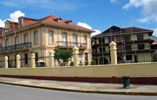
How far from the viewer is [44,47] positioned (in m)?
26.8

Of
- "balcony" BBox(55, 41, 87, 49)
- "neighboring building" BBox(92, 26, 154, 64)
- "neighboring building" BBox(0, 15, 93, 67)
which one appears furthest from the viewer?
"neighboring building" BBox(92, 26, 154, 64)

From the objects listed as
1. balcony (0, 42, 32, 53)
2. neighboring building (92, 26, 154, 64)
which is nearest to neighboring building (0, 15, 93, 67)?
balcony (0, 42, 32, 53)

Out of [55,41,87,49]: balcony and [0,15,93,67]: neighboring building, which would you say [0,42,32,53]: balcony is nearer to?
[0,15,93,67]: neighboring building

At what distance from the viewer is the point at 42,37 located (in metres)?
27.1

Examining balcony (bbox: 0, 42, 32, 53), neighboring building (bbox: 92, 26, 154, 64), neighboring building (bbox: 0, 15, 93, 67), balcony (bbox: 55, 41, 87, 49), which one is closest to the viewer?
neighboring building (bbox: 0, 15, 93, 67)

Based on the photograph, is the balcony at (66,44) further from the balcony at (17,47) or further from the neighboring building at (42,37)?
the balcony at (17,47)

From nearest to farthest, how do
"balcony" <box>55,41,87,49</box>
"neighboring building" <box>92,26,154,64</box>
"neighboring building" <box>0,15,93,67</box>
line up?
1. "neighboring building" <box>0,15,93,67</box>
2. "balcony" <box>55,41,87,49</box>
3. "neighboring building" <box>92,26,154,64</box>

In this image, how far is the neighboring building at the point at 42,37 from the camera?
27.3 metres

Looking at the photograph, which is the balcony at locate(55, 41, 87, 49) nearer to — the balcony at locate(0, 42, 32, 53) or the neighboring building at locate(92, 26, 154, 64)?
the balcony at locate(0, 42, 32, 53)

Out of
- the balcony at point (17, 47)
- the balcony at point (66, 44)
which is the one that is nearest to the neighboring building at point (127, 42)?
the balcony at point (66, 44)

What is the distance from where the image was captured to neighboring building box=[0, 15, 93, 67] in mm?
27297

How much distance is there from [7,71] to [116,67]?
16.1m

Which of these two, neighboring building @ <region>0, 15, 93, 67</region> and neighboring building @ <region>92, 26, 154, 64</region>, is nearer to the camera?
neighboring building @ <region>0, 15, 93, 67</region>

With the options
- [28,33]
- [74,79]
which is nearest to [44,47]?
[28,33]
